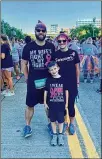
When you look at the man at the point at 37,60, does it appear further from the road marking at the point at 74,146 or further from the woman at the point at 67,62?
the road marking at the point at 74,146

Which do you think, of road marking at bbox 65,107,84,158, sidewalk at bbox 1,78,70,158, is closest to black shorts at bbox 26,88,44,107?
sidewalk at bbox 1,78,70,158

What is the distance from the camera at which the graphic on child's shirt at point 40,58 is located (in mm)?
4969

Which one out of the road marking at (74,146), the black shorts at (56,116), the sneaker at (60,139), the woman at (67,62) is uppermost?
the woman at (67,62)

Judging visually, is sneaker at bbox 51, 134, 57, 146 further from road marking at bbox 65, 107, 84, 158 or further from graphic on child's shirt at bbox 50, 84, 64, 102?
graphic on child's shirt at bbox 50, 84, 64, 102

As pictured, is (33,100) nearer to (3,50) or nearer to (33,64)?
(33,64)

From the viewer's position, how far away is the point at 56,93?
4.95 m

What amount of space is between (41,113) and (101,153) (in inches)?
95.4

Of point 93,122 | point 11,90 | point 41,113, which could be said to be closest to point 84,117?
point 93,122

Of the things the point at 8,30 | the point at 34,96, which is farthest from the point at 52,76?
the point at 8,30

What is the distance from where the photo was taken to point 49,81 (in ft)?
16.2

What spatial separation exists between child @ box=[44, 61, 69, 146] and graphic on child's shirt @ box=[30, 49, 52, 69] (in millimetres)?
159

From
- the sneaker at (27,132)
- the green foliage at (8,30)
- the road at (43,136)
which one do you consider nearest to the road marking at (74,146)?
the road at (43,136)

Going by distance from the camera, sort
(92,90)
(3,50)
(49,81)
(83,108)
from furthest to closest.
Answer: (92,90) → (3,50) → (83,108) → (49,81)

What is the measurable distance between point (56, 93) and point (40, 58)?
61 centimetres
